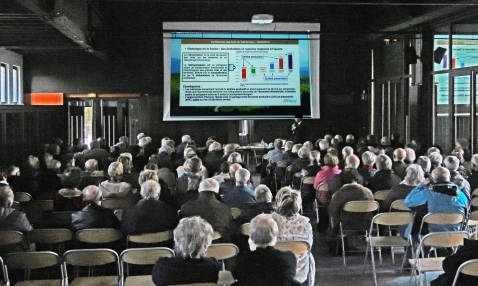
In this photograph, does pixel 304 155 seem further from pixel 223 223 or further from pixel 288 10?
pixel 288 10

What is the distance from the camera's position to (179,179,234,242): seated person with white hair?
6207mm

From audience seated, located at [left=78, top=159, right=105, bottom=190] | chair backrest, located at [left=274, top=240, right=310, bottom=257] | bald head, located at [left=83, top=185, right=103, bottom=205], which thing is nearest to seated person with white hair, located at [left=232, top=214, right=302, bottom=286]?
chair backrest, located at [left=274, top=240, right=310, bottom=257]

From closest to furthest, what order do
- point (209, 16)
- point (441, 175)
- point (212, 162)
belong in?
point (441, 175) < point (212, 162) < point (209, 16)

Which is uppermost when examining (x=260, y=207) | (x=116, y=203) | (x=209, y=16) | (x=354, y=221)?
(x=209, y=16)

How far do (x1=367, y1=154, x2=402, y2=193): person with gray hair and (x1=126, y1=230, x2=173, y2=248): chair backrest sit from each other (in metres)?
3.72

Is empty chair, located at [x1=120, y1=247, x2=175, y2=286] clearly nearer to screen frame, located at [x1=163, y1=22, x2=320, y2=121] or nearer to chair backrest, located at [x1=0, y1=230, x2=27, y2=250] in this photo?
chair backrest, located at [x1=0, y1=230, x2=27, y2=250]

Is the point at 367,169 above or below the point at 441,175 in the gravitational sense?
below

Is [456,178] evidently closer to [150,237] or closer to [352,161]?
[352,161]

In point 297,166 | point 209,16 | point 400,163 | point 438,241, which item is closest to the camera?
point 438,241

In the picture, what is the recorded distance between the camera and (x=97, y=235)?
18.4ft

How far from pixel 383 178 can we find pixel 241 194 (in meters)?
2.28

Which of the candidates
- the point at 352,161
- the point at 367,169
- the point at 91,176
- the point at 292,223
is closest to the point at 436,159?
the point at 367,169

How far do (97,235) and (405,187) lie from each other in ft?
12.7

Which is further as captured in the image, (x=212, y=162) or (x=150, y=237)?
(x=212, y=162)
